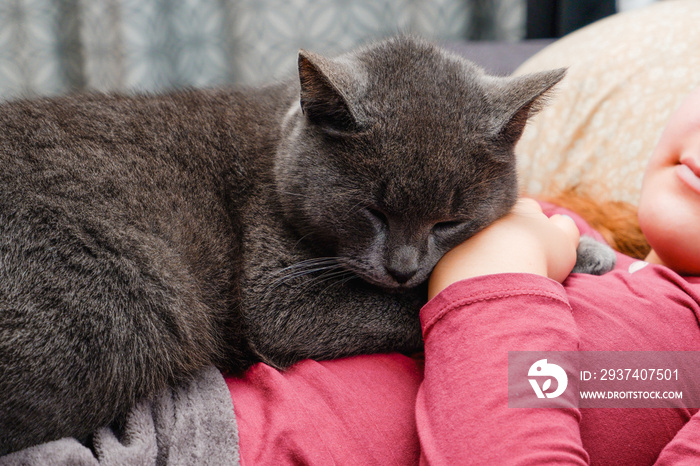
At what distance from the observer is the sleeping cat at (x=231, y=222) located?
830 millimetres

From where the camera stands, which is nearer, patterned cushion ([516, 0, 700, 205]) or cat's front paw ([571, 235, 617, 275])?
cat's front paw ([571, 235, 617, 275])

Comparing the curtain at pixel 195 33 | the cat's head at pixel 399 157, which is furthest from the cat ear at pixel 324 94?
the curtain at pixel 195 33

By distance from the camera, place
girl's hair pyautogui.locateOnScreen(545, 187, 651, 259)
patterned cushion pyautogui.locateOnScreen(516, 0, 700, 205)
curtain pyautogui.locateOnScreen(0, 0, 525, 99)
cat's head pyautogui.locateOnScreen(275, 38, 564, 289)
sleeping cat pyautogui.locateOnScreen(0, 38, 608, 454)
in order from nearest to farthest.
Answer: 1. sleeping cat pyautogui.locateOnScreen(0, 38, 608, 454)
2. cat's head pyautogui.locateOnScreen(275, 38, 564, 289)
3. girl's hair pyautogui.locateOnScreen(545, 187, 651, 259)
4. patterned cushion pyautogui.locateOnScreen(516, 0, 700, 205)
5. curtain pyautogui.locateOnScreen(0, 0, 525, 99)

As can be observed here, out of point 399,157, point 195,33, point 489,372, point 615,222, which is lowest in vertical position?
point 615,222

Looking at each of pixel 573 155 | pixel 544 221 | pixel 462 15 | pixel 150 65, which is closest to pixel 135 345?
pixel 544 221

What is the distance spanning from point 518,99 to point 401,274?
39 centimetres

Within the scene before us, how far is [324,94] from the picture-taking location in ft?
3.18

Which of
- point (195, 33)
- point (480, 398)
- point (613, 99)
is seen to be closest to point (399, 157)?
point (480, 398)

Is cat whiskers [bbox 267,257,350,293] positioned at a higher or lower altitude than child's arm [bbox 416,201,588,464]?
lower

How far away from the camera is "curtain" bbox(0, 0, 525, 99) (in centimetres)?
269

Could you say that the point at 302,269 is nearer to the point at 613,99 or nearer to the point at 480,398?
the point at 480,398

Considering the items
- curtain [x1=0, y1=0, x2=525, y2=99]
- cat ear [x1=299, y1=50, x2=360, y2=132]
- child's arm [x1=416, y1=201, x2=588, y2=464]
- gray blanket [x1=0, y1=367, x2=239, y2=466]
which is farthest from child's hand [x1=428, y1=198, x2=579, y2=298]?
curtain [x1=0, y1=0, x2=525, y2=99]

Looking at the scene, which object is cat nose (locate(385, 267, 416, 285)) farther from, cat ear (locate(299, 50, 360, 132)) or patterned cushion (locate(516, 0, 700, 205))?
patterned cushion (locate(516, 0, 700, 205))

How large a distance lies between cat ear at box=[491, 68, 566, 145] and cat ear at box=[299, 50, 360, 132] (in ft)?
0.91
